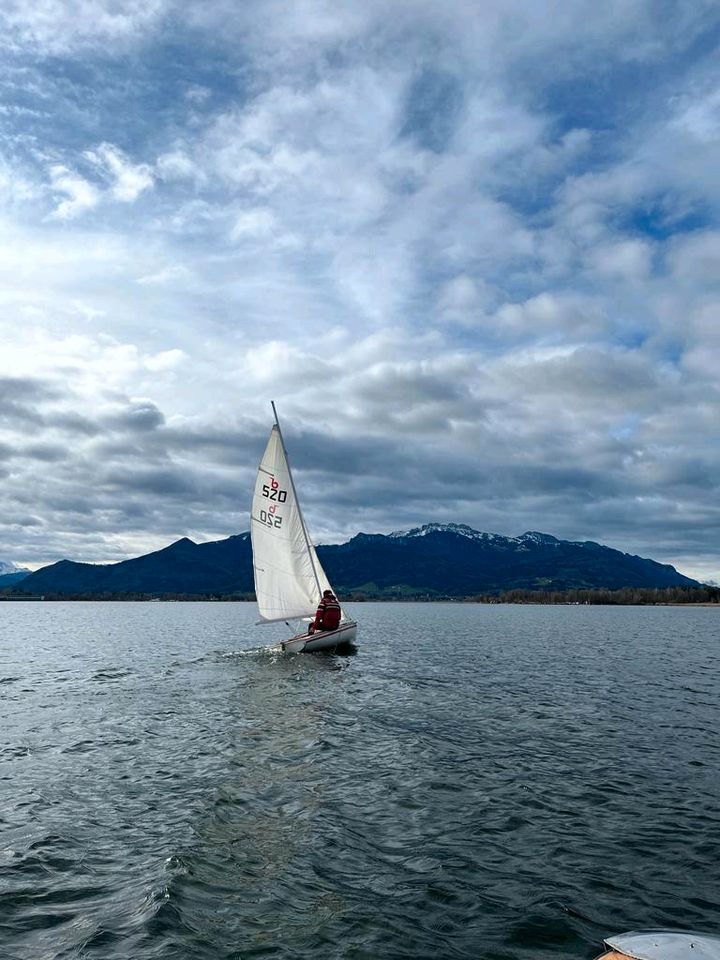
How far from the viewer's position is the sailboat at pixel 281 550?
5841 cm

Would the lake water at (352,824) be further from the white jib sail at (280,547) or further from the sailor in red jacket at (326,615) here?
the white jib sail at (280,547)

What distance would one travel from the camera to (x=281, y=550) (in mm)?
58812

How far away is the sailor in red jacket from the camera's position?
187ft

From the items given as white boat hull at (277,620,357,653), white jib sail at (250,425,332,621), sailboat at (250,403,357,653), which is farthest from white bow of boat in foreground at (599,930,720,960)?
white jib sail at (250,425,332,621)

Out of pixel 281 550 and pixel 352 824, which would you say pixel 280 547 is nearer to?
pixel 281 550

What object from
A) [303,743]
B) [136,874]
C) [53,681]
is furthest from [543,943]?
[53,681]

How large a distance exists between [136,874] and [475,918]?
7.13m

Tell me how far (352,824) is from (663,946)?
29.9 feet

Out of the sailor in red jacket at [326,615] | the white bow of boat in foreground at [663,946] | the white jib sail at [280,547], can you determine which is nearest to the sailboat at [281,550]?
the white jib sail at [280,547]

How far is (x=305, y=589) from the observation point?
2356 inches

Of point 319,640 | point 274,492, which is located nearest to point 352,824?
point 319,640

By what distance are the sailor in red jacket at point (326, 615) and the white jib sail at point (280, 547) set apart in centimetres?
221

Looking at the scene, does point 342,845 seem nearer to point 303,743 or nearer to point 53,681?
point 303,743

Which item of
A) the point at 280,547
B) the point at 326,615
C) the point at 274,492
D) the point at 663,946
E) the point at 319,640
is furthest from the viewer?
the point at 280,547
